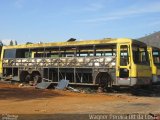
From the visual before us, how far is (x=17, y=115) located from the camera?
12500 millimetres

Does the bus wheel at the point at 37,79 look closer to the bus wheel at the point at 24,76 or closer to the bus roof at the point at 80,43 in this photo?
the bus wheel at the point at 24,76

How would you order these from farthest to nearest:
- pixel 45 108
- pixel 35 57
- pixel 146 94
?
pixel 35 57
pixel 146 94
pixel 45 108

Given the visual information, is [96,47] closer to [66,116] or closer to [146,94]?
[146,94]

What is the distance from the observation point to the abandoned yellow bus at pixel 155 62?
25344 millimetres

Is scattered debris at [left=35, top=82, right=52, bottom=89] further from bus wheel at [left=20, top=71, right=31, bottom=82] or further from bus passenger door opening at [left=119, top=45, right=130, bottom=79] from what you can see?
bus passenger door opening at [left=119, top=45, right=130, bottom=79]

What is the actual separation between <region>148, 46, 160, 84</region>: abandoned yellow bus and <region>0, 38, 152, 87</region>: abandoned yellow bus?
197cm

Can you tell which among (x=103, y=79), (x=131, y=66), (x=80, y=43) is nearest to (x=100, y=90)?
(x=103, y=79)

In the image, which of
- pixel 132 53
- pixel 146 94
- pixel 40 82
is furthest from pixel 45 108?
pixel 40 82

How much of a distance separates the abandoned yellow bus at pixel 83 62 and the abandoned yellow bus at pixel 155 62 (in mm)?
1973

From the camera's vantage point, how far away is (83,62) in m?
23.9

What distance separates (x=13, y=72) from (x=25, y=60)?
1.77m

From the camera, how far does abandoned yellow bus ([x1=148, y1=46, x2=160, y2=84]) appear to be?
2534cm

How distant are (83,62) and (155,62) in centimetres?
514

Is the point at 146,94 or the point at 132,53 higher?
the point at 132,53
